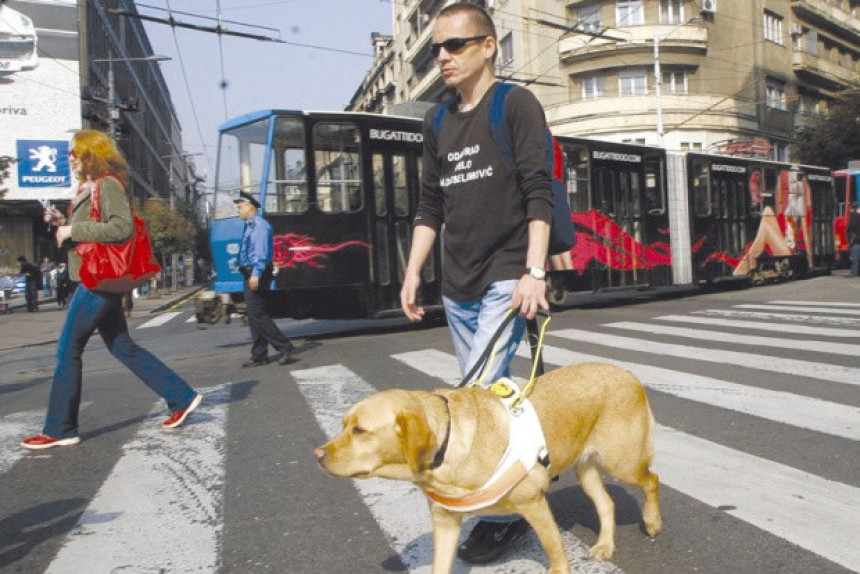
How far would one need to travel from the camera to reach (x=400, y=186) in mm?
11289

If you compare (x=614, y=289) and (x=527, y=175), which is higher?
(x=527, y=175)

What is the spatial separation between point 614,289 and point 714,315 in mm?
2978

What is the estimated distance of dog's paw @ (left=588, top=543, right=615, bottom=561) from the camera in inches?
108

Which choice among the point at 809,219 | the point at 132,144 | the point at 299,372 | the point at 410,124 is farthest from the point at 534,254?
the point at 132,144

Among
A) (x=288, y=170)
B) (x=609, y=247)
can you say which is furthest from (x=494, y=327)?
(x=609, y=247)

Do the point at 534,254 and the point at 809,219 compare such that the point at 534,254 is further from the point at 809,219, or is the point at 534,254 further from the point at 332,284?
the point at 809,219

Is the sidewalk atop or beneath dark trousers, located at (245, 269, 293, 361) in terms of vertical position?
beneath

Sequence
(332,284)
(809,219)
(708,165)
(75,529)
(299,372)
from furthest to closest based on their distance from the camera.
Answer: (809,219) < (708,165) < (332,284) < (299,372) < (75,529)

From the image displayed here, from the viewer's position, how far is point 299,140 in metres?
10.6

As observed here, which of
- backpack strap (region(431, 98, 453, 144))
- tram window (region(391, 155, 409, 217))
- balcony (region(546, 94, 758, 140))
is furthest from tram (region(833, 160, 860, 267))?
backpack strap (region(431, 98, 453, 144))

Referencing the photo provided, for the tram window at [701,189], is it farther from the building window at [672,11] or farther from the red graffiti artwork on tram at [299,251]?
the building window at [672,11]

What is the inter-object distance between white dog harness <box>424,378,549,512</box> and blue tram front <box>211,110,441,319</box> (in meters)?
8.09

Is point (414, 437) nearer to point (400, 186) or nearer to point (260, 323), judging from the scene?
point (260, 323)

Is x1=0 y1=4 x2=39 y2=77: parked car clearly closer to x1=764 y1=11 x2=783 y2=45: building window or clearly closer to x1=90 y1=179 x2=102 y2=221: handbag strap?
x1=764 y1=11 x2=783 y2=45: building window
